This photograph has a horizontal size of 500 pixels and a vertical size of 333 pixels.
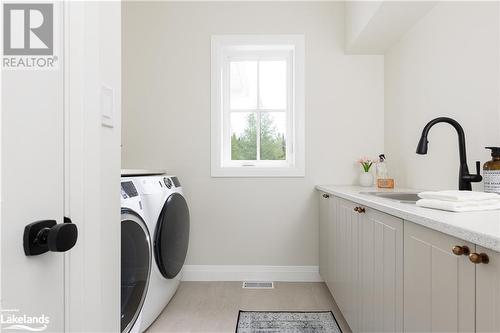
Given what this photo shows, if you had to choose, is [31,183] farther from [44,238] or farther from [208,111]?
[208,111]

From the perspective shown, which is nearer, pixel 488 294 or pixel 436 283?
pixel 488 294

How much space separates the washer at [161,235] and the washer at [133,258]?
0.07 metres

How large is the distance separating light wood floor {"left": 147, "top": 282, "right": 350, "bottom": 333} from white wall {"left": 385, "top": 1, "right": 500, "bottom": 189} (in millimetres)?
1086

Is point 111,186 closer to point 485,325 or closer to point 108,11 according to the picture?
point 108,11

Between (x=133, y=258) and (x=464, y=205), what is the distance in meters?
1.41

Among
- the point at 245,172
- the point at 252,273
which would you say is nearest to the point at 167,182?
the point at 245,172

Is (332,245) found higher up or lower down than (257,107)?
lower down

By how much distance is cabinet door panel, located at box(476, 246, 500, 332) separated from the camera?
635mm

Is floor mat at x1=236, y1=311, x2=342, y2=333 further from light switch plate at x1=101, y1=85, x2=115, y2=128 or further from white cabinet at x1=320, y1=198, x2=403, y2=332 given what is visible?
light switch plate at x1=101, y1=85, x2=115, y2=128

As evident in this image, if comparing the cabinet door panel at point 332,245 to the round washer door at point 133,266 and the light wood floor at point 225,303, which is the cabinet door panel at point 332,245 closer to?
the light wood floor at point 225,303

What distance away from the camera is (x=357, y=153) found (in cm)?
267

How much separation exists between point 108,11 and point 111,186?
47 cm

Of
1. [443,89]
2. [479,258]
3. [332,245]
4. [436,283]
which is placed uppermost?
[443,89]

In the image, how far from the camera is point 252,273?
2668mm
